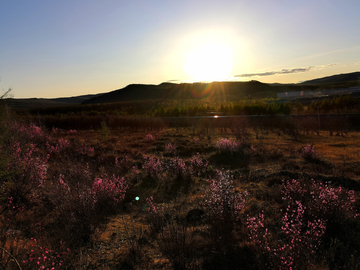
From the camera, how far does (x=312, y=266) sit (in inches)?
117

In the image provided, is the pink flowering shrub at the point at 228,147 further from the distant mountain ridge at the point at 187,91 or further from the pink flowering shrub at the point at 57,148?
the distant mountain ridge at the point at 187,91

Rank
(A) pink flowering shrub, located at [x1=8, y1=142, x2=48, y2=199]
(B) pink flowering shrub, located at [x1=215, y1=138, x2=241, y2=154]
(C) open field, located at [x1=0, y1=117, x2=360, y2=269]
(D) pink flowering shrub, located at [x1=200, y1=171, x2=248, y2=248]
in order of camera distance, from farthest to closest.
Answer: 1. (B) pink flowering shrub, located at [x1=215, y1=138, x2=241, y2=154]
2. (A) pink flowering shrub, located at [x1=8, y1=142, x2=48, y2=199]
3. (D) pink flowering shrub, located at [x1=200, y1=171, x2=248, y2=248]
4. (C) open field, located at [x1=0, y1=117, x2=360, y2=269]

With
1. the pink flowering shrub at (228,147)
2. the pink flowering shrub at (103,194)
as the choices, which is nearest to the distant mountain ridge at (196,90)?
the pink flowering shrub at (228,147)

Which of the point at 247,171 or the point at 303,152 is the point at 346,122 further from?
the point at 247,171

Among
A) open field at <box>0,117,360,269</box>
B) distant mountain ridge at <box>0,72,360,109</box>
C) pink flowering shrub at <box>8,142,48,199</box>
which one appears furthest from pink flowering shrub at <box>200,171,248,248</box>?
distant mountain ridge at <box>0,72,360,109</box>

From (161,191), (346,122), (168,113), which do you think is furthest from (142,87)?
(161,191)

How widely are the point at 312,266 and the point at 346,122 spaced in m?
17.9

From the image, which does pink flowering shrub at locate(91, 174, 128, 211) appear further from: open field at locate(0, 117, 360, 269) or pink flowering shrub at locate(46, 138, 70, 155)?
pink flowering shrub at locate(46, 138, 70, 155)

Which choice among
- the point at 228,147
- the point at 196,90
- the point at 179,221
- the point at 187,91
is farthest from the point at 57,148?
the point at 196,90

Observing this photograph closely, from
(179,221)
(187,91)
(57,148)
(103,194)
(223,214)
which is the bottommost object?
(179,221)

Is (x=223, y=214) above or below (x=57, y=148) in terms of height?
below

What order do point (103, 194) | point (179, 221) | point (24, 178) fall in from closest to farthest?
point (179, 221) < point (103, 194) < point (24, 178)

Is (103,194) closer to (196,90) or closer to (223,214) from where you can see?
(223,214)

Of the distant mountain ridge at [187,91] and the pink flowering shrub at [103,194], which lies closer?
the pink flowering shrub at [103,194]
